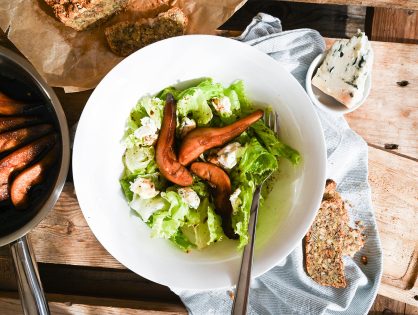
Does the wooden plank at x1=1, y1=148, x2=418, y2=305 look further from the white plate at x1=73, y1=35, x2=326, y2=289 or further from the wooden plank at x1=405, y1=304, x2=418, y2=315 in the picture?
the white plate at x1=73, y1=35, x2=326, y2=289

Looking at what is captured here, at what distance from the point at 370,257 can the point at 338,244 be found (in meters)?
0.12

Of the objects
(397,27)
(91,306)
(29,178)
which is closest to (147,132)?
(29,178)

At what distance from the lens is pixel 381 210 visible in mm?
1694

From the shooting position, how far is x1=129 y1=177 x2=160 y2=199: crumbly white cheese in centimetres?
140

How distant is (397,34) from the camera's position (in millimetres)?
1753

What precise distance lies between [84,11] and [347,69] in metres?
0.81

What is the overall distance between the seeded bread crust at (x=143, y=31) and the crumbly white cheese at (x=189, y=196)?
0.48 metres

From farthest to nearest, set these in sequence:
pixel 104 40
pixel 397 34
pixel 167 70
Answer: pixel 397 34 → pixel 104 40 → pixel 167 70

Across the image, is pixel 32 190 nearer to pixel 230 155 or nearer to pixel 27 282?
pixel 27 282

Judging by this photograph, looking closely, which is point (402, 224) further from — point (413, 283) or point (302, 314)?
point (302, 314)

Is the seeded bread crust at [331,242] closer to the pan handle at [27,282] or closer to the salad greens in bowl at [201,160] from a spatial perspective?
the salad greens in bowl at [201,160]

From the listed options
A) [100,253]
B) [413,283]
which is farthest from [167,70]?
[413,283]

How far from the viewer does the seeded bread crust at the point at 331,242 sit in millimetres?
1653

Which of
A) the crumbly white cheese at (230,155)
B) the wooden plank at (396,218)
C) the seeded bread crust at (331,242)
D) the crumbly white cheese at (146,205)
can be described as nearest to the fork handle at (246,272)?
the crumbly white cheese at (230,155)
